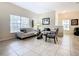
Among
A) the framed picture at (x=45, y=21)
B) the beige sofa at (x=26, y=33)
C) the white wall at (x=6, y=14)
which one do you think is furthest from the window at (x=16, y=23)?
the framed picture at (x=45, y=21)

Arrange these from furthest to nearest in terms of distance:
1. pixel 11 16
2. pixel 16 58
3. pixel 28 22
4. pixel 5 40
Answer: pixel 28 22
pixel 11 16
pixel 5 40
pixel 16 58

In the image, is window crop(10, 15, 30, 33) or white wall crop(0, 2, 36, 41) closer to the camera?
white wall crop(0, 2, 36, 41)

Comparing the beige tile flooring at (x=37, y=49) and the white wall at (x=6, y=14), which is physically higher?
the white wall at (x=6, y=14)

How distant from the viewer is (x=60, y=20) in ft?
28.0

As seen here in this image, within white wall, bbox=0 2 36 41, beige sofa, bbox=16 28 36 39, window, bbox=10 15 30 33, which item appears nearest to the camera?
white wall, bbox=0 2 36 41

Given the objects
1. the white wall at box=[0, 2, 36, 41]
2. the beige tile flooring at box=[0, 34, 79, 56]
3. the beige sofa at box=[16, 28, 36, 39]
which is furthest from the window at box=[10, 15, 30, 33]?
the beige tile flooring at box=[0, 34, 79, 56]

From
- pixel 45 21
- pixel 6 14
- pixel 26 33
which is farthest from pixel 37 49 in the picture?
pixel 6 14

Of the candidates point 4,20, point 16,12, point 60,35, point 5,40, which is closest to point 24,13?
point 16,12

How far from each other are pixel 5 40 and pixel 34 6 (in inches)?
101

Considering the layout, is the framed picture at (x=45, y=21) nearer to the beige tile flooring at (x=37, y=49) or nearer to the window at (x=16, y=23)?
the window at (x=16, y=23)

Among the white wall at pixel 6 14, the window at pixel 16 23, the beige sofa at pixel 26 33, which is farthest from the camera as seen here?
the beige sofa at pixel 26 33

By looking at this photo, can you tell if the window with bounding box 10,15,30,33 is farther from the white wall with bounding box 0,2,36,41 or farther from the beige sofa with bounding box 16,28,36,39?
the beige sofa with bounding box 16,28,36,39

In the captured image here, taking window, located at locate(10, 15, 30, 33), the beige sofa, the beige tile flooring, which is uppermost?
window, located at locate(10, 15, 30, 33)

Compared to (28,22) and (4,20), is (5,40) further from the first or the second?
(28,22)
